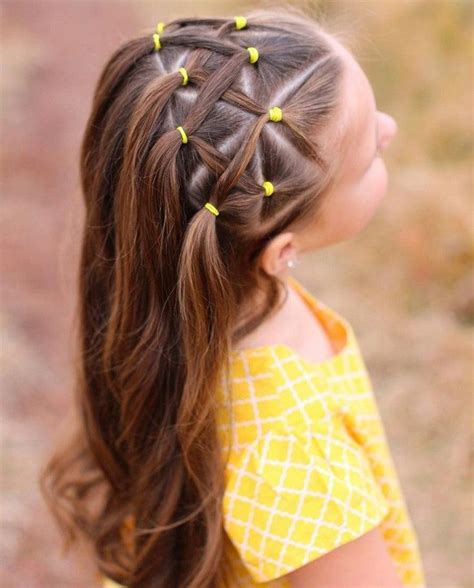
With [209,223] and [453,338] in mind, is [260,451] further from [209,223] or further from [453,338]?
[453,338]

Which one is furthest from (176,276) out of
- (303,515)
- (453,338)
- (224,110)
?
(453,338)

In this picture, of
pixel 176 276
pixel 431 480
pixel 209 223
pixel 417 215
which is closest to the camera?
pixel 209 223

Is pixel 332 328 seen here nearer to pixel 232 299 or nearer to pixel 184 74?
pixel 232 299

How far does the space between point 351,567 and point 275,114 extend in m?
0.69

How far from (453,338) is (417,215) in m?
0.57

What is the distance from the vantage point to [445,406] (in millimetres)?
2570

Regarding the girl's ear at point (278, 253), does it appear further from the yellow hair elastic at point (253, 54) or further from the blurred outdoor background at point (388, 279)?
the blurred outdoor background at point (388, 279)

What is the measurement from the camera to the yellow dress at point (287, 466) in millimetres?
1166

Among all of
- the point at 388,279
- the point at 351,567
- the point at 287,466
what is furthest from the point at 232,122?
the point at 388,279

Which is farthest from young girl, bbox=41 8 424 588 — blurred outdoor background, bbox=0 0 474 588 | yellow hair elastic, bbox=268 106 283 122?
blurred outdoor background, bbox=0 0 474 588

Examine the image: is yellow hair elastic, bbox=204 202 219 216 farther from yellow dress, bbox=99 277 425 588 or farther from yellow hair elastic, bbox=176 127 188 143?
yellow dress, bbox=99 277 425 588

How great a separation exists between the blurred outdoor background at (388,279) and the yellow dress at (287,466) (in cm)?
50

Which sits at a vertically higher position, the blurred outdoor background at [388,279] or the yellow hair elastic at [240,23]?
the yellow hair elastic at [240,23]

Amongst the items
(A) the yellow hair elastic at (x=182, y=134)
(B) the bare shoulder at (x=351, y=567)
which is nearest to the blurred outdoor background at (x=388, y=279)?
(A) the yellow hair elastic at (x=182, y=134)
